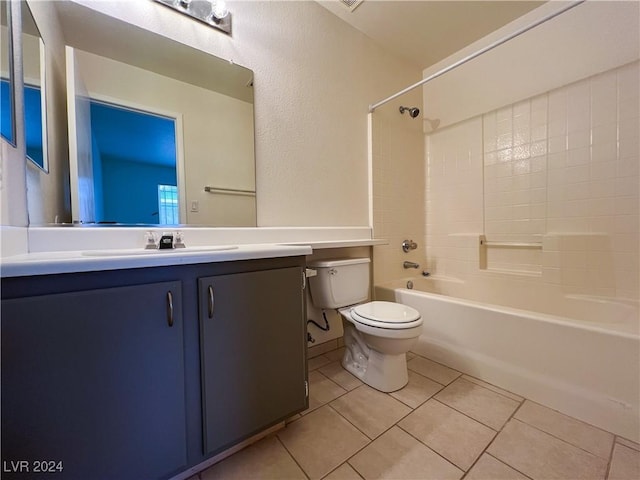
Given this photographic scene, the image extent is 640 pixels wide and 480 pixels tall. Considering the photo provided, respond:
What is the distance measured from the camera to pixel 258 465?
1000 mm

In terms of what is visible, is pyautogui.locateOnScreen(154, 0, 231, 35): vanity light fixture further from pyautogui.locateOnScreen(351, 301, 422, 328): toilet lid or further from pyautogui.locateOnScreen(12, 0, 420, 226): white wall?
pyautogui.locateOnScreen(351, 301, 422, 328): toilet lid

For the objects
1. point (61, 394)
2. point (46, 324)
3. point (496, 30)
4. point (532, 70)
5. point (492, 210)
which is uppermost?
point (496, 30)

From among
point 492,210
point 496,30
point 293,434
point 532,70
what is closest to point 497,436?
point 293,434

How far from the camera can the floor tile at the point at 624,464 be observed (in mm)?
923

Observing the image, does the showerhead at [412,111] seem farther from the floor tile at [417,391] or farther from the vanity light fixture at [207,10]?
the floor tile at [417,391]

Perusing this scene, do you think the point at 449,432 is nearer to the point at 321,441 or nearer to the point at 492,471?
the point at 492,471

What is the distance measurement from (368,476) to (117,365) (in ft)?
3.04

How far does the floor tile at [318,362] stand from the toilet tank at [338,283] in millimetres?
401

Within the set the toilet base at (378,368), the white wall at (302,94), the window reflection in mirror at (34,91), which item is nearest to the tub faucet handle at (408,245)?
the white wall at (302,94)

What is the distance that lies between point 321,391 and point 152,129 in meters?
1.66

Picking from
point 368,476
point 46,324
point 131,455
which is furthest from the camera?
point 368,476

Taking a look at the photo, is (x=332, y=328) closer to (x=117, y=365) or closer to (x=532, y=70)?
(x=117, y=365)

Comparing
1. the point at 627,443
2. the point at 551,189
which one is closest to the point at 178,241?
the point at 627,443

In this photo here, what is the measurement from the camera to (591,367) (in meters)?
1.18
